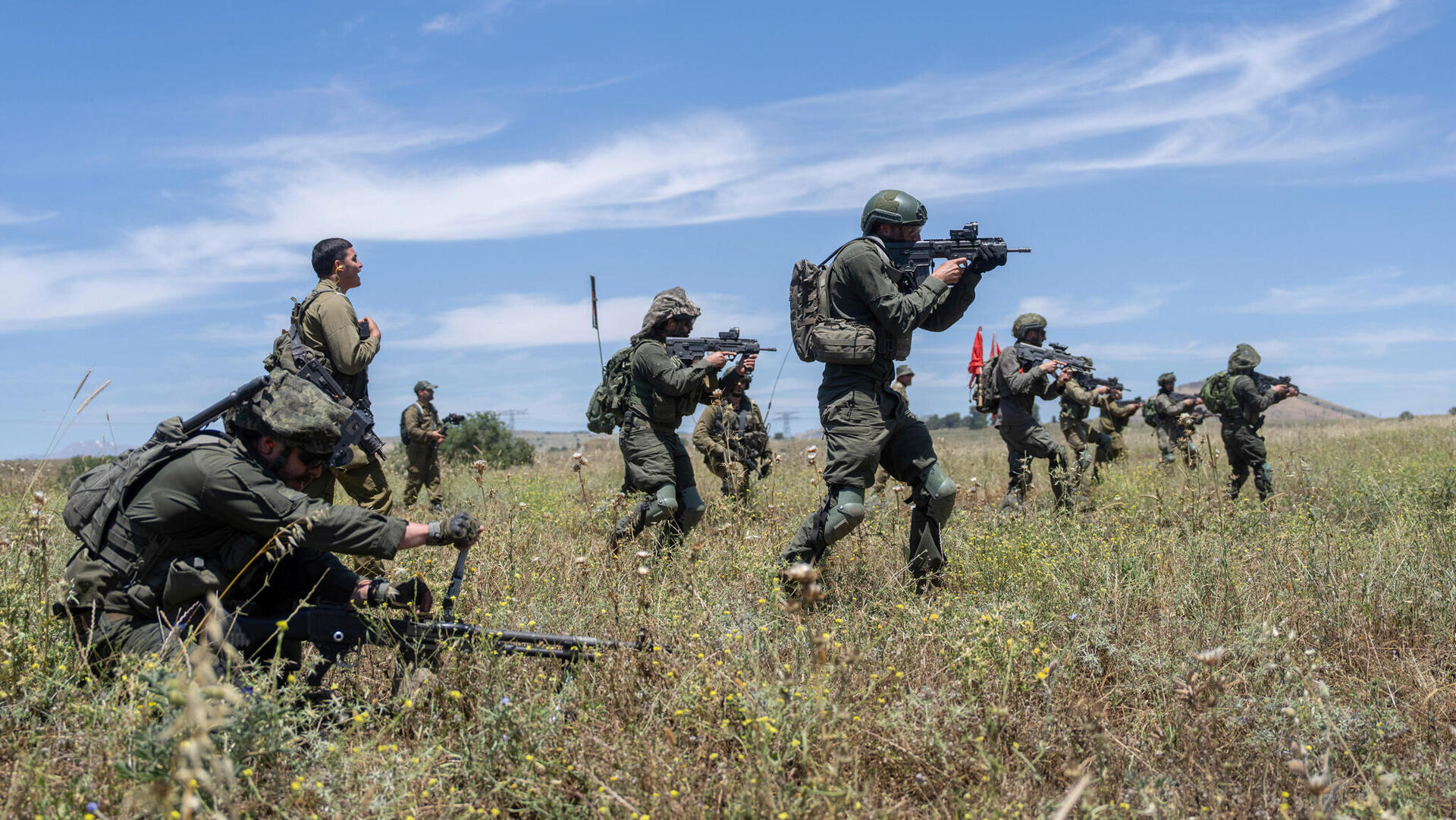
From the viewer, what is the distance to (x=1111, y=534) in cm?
639

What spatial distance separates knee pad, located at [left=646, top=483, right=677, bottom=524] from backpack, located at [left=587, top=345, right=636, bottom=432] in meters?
0.75

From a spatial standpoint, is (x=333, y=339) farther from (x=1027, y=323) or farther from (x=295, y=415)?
(x=1027, y=323)

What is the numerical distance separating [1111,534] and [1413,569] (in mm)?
1839

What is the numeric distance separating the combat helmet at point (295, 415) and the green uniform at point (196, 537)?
13 cm

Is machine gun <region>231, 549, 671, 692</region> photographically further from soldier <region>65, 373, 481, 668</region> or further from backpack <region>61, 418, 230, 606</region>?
backpack <region>61, 418, 230, 606</region>

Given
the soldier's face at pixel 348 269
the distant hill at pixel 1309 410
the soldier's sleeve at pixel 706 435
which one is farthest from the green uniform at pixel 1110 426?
the distant hill at pixel 1309 410

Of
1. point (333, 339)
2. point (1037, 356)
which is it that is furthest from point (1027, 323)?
point (333, 339)

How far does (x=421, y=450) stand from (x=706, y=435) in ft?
12.0

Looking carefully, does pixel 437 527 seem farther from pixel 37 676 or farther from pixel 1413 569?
pixel 1413 569

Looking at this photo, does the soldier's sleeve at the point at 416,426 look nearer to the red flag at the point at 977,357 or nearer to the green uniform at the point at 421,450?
the green uniform at the point at 421,450

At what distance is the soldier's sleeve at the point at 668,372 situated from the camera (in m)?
6.38

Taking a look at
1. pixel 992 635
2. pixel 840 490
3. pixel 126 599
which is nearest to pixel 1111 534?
pixel 840 490

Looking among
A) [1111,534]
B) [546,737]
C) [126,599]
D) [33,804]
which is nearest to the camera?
[33,804]

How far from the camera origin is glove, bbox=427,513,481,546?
10.8 feet
